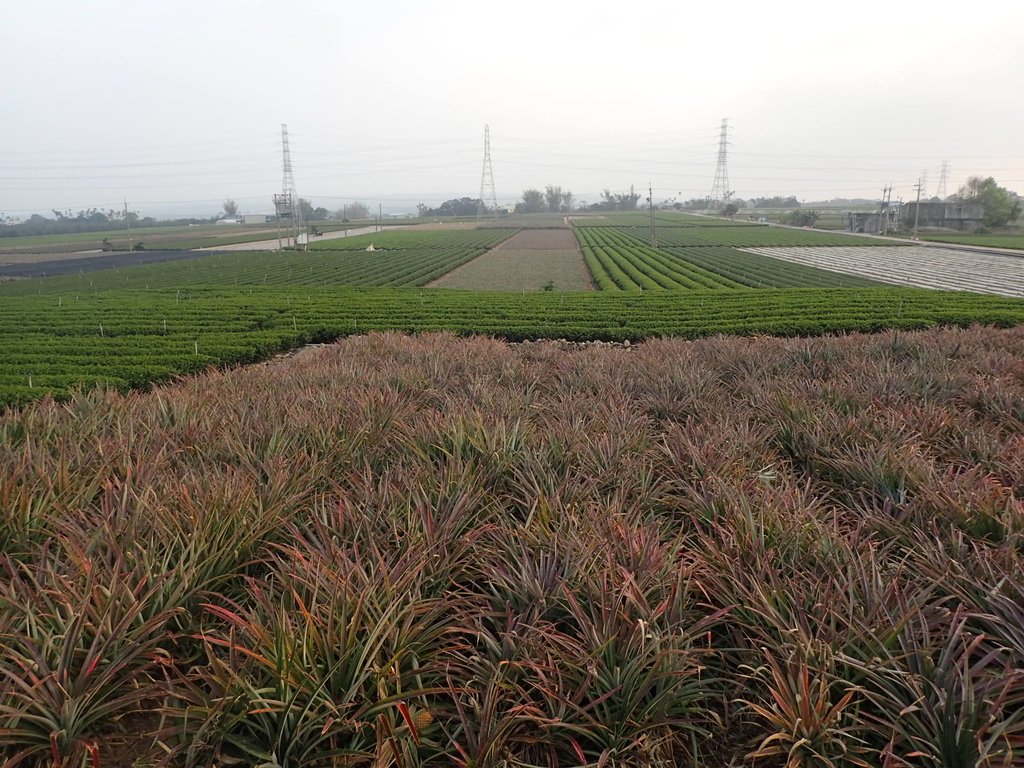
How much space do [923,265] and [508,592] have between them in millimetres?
63877

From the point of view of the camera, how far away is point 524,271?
50969 mm

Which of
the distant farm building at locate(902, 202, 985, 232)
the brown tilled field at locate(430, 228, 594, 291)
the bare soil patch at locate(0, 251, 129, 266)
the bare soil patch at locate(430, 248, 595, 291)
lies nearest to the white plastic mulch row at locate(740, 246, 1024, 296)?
the brown tilled field at locate(430, 228, 594, 291)

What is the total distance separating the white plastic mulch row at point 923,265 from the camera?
1582 inches

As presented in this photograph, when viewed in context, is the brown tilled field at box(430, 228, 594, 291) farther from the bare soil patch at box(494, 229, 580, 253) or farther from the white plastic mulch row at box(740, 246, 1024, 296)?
the white plastic mulch row at box(740, 246, 1024, 296)

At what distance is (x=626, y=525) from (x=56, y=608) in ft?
10.9

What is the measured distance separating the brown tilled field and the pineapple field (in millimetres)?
32819

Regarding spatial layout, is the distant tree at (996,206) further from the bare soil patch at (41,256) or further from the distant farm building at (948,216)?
the bare soil patch at (41,256)

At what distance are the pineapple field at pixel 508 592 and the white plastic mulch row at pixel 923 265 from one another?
4010cm

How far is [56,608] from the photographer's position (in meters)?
3.08

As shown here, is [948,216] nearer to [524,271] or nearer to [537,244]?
[537,244]

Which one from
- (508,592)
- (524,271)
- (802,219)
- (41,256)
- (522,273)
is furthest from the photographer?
(802,219)

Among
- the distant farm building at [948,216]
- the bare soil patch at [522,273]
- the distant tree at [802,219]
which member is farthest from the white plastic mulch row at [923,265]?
the distant tree at [802,219]

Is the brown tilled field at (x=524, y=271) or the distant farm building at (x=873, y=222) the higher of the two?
the distant farm building at (x=873, y=222)

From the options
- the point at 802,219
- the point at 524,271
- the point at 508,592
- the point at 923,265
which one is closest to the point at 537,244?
the point at 524,271
